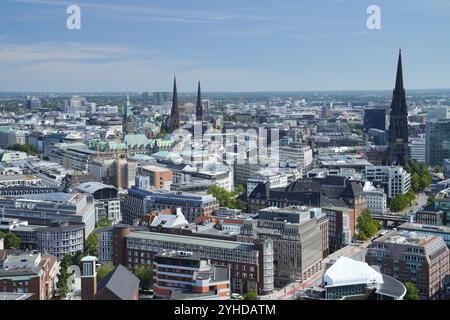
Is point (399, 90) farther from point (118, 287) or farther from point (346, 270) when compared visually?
point (118, 287)

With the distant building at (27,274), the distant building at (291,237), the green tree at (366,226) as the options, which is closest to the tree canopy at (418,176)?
the green tree at (366,226)

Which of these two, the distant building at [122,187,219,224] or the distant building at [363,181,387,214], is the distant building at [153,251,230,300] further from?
the distant building at [363,181,387,214]

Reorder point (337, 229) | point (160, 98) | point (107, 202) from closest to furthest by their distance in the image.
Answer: point (337, 229)
point (107, 202)
point (160, 98)

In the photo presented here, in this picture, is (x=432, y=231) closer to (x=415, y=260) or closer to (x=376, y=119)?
(x=415, y=260)

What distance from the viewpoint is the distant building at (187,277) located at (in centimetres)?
839

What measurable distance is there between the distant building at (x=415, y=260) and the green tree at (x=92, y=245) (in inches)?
188

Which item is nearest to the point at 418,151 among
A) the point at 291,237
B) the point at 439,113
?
the point at 439,113

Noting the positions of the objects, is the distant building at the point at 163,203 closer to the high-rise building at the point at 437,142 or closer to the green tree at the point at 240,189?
the green tree at the point at 240,189

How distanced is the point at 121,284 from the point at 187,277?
1584 millimetres

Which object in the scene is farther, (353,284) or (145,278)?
(145,278)

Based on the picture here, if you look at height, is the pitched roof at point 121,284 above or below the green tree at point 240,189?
above

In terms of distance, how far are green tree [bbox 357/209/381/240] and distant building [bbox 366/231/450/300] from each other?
318cm

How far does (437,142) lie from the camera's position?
24.8m
